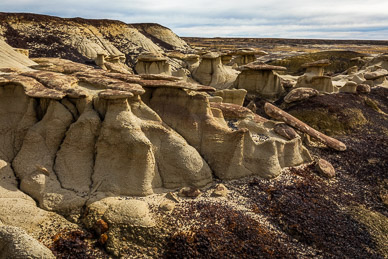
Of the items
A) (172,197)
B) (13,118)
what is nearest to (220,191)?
(172,197)

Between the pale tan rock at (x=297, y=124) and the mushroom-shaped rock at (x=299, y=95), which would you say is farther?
the mushroom-shaped rock at (x=299, y=95)

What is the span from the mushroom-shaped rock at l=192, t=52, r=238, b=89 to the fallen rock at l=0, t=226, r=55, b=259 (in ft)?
67.2

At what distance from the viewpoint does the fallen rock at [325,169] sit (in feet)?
33.1

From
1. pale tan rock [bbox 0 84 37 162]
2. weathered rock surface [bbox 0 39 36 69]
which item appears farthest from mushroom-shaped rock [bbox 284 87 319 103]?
pale tan rock [bbox 0 84 37 162]

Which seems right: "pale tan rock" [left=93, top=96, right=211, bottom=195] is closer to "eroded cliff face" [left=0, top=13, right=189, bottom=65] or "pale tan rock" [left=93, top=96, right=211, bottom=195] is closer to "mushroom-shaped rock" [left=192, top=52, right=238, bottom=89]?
"mushroom-shaped rock" [left=192, top=52, right=238, bottom=89]

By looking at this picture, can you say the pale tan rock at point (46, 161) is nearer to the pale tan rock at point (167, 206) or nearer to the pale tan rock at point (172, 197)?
the pale tan rock at point (167, 206)

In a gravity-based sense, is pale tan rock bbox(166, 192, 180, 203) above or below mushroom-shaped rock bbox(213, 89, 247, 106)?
below

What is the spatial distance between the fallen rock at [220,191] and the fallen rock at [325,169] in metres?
4.08

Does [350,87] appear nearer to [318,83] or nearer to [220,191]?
[318,83]

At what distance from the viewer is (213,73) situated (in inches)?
1008

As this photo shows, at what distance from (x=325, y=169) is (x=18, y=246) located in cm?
911

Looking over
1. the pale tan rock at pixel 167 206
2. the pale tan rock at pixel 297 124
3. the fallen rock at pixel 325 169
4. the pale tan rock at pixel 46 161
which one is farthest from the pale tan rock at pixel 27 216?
the pale tan rock at pixel 297 124

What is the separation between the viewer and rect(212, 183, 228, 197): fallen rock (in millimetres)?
7734

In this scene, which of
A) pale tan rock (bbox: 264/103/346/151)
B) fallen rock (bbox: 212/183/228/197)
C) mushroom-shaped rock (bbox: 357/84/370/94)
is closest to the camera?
fallen rock (bbox: 212/183/228/197)
